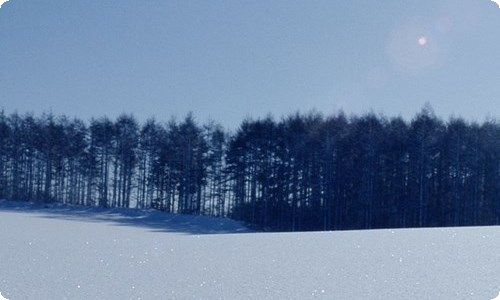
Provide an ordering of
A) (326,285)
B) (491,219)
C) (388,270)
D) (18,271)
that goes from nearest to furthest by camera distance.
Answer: (326,285) → (18,271) → (388,270) → (491,219)

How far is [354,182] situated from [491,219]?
6.13 m

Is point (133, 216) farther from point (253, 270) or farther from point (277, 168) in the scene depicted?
point (253, 270)

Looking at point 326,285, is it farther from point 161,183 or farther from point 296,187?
point 161,183

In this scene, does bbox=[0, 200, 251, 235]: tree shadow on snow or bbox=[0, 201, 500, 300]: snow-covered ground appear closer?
bbox=[0, 201, 500, 300]: snow-covered ground

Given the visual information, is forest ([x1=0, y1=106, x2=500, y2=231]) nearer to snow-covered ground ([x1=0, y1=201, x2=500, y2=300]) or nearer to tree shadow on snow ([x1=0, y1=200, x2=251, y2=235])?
tree shadow on snow ([x1=0, y1=200, x2=251, y2=235])

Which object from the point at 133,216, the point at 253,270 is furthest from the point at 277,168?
the point at 253,270

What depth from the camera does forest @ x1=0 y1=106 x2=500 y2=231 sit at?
25688mm

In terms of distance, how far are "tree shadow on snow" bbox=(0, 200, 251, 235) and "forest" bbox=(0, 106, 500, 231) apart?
2321mm

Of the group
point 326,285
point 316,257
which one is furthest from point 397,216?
point 326,285

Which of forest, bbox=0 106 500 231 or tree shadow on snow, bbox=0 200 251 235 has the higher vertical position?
forest, bbox=0 106 500 231

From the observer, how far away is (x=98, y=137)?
3125 cm

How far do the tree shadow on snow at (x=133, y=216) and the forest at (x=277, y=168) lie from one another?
232 centimetres

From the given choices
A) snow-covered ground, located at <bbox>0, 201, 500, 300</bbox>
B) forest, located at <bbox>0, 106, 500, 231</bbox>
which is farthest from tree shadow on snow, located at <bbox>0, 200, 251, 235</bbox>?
snow-covered ground, located at <bbox>0, 201, 500, 300</bbox>

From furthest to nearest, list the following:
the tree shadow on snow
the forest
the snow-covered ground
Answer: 1. the forest
2. the tree shadow on snow
3. the snow-covered ground
